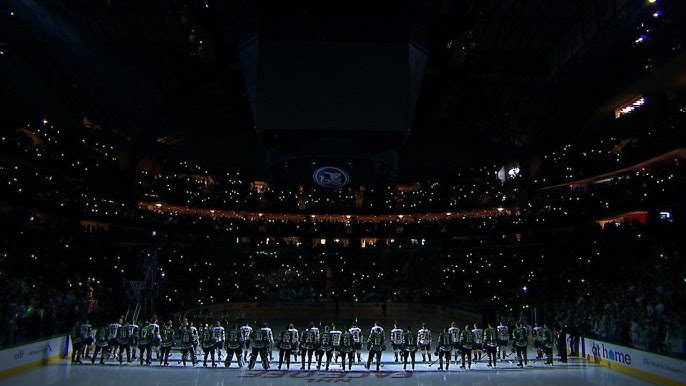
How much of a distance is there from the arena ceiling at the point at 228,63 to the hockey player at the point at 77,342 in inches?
448

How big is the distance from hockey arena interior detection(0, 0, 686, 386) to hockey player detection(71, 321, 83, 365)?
118mm

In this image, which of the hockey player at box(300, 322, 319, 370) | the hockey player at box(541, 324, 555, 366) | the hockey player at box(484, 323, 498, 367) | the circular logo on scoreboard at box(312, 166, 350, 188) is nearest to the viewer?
the circular logo on scoreboard at box(312, 166, 350, 188)

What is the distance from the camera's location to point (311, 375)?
19.6 m

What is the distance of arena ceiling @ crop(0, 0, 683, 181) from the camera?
2345 centimetres

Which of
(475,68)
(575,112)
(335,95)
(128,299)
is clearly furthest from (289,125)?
(575,112)

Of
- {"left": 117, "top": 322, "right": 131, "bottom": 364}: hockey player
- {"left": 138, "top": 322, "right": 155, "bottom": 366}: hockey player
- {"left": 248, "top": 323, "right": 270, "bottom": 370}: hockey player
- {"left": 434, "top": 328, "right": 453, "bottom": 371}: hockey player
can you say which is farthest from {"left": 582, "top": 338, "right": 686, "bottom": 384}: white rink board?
{"left": 117, "top": 322, "right": 131, "bottom": 364}: hockey player

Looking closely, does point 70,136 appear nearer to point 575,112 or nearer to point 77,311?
point 77,311

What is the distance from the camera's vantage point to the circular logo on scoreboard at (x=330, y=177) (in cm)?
1581

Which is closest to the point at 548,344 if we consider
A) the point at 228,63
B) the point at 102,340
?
the point at 228,63

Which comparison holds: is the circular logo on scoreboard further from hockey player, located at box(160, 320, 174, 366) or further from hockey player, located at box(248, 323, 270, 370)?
hockey player, located at box(160, 320, 174, 366)

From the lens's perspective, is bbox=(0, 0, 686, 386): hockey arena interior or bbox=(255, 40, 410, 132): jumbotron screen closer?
bbox=(255, 40, 410, 132): jumbotron screen

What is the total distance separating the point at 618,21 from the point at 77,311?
26238mm

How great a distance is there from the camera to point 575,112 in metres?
35.3

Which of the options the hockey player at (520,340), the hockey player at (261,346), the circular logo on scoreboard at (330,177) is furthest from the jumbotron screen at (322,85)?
the hockey player at (520,340)
